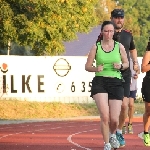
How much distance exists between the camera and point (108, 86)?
13.5 meters

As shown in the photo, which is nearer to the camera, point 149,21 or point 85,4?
point 85,4

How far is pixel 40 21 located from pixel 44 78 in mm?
4727

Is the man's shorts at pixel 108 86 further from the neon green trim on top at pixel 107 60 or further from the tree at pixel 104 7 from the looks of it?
the tree at pixel 104 7

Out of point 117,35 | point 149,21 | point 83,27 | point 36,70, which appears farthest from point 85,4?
point 149,21

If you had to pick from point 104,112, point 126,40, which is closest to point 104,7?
point 126,40

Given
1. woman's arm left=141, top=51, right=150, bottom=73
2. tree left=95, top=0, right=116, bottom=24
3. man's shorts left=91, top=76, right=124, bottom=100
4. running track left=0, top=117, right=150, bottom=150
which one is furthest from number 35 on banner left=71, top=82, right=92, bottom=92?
tree left=95, top=0, right=116, bottom=24

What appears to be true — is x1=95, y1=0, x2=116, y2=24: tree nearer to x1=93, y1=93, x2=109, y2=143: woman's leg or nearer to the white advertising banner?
the white advertising banner

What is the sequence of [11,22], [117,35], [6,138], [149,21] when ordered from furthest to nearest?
[149,21], [11,22], [6,138], [117,35]

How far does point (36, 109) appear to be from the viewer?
1371 inches

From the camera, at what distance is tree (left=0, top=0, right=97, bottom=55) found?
32.7 metres

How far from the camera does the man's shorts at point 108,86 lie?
1342 cm

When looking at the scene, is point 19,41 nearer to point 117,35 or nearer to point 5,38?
point 5,38

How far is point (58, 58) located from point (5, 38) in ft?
16.4

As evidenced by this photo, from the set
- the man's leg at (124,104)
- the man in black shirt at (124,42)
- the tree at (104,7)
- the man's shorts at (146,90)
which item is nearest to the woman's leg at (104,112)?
the man's shorts at (146,90)
